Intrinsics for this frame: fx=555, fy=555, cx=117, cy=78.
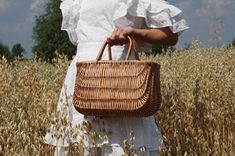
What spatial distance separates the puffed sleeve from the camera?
2.30 metres

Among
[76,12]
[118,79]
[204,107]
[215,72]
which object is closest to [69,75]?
[76,12]

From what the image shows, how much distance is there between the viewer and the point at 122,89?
1.90m

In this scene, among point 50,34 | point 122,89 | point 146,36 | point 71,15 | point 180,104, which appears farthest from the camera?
point 50,34

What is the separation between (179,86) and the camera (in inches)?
130

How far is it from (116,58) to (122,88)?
244mm

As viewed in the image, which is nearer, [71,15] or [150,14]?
[150,14]

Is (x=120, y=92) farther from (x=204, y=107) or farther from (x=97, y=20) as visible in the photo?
(x=204, y=107)

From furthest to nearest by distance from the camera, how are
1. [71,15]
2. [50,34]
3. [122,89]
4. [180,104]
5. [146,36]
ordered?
[50,34], [180,104], [71,15], [146,36], [122,89]

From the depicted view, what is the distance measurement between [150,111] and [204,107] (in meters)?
1.14

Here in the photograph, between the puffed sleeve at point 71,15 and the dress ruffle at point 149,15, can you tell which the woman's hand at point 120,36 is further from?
the puffed sleeve at point 71,15

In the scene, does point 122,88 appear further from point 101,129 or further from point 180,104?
point 180,104

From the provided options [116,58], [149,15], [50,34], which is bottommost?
[116,58]

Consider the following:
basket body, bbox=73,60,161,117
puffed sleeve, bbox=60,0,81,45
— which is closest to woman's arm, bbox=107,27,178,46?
basket body, bbox=73,60,161,117

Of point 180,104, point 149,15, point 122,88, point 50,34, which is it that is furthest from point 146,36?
point 50,34
